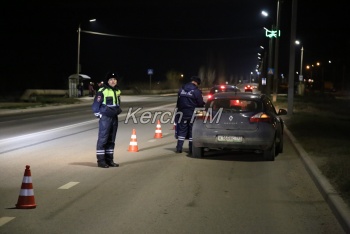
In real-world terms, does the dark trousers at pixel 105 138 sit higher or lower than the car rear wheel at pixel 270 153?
higher

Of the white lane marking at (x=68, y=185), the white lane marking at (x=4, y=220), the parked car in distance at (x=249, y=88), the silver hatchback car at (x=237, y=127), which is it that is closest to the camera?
the white lane marking at (x=4, y=220)

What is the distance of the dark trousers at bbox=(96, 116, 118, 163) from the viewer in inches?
397

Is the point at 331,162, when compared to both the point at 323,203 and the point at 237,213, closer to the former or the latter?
the point at 323,203

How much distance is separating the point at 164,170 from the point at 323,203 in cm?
354

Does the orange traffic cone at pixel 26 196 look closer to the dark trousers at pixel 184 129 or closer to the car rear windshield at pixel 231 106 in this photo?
the car rear windshield at pixel 231 106

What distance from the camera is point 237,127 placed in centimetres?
1109

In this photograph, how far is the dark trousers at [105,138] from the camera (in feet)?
33.1

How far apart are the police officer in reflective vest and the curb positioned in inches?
151

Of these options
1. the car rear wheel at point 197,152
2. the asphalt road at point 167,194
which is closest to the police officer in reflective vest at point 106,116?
the asphalt road at point 167,194

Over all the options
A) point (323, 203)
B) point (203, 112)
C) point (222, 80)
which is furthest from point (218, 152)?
point (222, 80)

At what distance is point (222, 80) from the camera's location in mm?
151125

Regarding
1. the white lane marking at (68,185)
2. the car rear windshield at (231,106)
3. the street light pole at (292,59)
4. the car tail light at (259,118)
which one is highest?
the street light pole at (292,59)

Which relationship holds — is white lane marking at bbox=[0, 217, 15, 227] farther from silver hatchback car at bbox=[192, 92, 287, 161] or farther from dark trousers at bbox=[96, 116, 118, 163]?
silver hatchback car at bbox=[192, 92, 287, 161]

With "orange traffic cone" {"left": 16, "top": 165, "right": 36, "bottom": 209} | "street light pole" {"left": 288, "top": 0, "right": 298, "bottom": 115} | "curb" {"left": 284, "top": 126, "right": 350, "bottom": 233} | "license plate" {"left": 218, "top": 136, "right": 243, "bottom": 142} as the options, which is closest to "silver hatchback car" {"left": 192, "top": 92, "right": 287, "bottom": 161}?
"license plate" {"left": 218, "top": 136, "right": 243, "bottom": 142}
